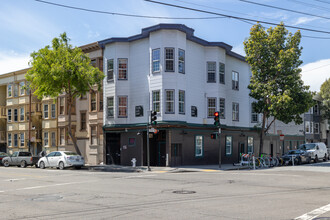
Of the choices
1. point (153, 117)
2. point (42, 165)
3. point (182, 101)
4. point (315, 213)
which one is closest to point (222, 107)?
point (182, 101)

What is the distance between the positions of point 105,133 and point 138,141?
3914mm

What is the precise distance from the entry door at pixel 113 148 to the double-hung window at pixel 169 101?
19.6 feet

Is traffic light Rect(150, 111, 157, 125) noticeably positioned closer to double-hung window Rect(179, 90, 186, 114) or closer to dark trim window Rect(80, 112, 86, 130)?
double-hung window Rect(179, 90, 186, 114)

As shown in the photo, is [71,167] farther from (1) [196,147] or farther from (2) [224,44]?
(2) [224,44]

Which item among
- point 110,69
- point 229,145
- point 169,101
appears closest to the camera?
point 169,101

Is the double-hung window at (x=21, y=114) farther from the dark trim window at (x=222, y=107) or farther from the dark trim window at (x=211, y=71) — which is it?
the dark trim window at (x=222, y=107)

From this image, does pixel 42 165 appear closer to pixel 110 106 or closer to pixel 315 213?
pixel 110 106

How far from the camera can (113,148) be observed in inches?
1300

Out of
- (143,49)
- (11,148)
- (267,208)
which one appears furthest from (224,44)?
(11,148)

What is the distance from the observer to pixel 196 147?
31.7 metres

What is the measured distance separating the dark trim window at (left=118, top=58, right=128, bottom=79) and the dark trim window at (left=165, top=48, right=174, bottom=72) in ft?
14.7

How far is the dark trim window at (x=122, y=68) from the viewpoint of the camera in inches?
1272

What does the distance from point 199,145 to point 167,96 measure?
18.6 feet

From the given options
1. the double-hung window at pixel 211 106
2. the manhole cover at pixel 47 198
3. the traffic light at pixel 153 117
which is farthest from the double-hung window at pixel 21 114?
the manhole cover at pixel 47 198
